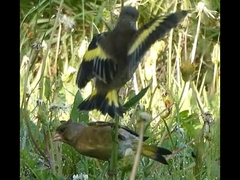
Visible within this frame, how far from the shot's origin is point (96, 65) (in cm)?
116

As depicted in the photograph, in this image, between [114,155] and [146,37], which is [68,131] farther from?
[146,37]

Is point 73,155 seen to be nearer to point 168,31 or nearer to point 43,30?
point 43,30

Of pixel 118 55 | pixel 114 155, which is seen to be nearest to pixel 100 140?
pixel 114 155

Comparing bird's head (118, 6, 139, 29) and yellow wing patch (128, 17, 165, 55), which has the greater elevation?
bird's head (118, 6, 139, 29)

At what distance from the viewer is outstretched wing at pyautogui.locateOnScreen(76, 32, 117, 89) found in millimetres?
1152

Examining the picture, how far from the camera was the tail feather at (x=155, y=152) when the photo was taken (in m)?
1.22

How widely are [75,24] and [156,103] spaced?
0.17 meters

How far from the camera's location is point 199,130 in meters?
1.41

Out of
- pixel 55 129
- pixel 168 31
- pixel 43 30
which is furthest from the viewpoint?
pixel 43 30

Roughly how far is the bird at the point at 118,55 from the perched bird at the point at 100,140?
0.05 meters

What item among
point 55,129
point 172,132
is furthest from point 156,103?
point 55,129

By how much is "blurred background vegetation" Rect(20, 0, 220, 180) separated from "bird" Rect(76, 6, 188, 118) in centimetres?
4

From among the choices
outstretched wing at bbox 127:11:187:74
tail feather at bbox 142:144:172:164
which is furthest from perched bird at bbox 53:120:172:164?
outstretched wing at bbox 127:11:187:74

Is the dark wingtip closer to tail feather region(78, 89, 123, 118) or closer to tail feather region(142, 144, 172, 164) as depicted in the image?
tail feather region(78, 89, 123, 118)
